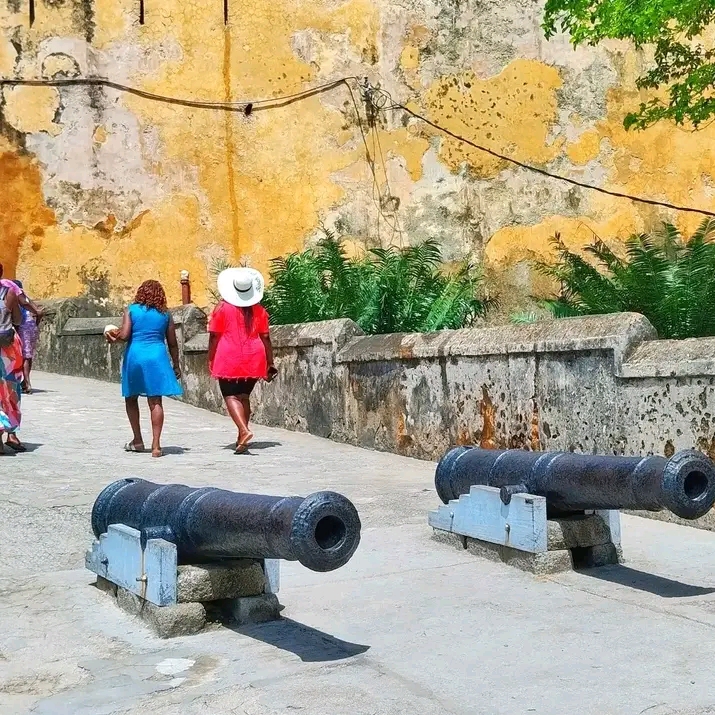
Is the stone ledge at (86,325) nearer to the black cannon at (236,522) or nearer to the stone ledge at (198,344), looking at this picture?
the stone ledge at (198,344)

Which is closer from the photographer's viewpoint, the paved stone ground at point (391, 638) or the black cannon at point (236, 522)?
the paved stone ground at point (391, 638)

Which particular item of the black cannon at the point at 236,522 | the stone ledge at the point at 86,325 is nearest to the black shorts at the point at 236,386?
the black cannon at the point at 236,522

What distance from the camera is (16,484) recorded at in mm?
7727

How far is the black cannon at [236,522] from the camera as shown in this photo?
12.9 ft

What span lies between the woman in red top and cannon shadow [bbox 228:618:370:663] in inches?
209

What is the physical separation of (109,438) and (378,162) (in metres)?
10.2

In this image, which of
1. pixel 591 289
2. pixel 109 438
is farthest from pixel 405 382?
pixel 109 438

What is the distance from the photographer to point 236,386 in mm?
10000

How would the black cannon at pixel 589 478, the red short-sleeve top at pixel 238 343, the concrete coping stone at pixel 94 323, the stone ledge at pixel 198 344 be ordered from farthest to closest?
the concrete coping stone at pixel 94 323 → the stone ledge at pixel 198 344 → the red short-sleeve top at pixel 238 343 → the black cannon at pixel 589 478

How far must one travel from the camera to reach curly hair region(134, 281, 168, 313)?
965cm

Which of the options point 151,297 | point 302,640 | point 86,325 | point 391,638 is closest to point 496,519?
point 391,638

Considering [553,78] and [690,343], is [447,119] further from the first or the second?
[690,343]

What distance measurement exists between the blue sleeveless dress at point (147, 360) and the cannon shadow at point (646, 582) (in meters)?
4.97

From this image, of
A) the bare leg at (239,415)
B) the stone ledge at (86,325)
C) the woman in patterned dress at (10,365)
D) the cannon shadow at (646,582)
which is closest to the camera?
the cannon shadow at (646,582)
